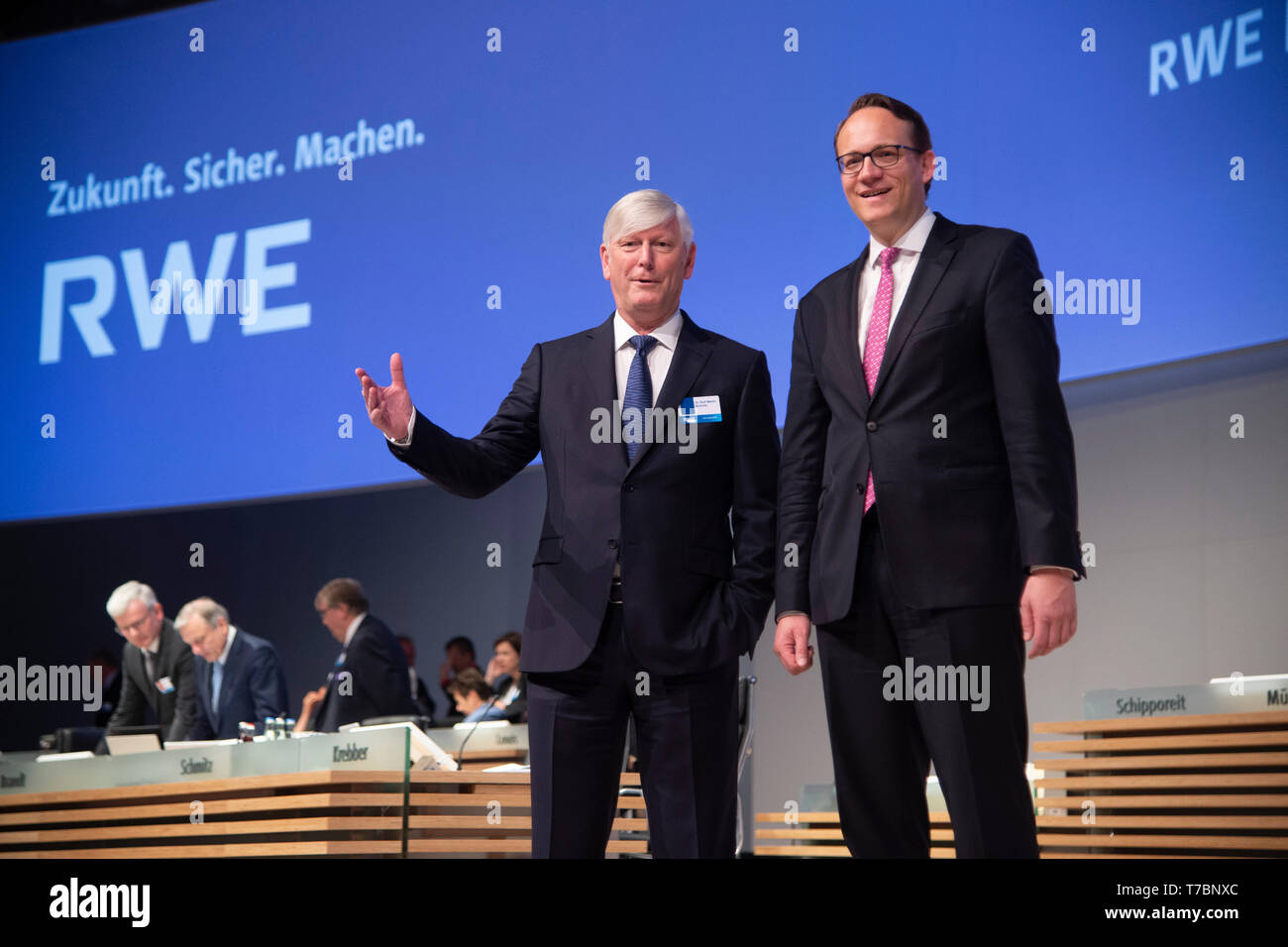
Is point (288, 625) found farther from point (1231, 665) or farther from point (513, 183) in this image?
point (1231, 665)

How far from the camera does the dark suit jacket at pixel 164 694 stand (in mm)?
6262

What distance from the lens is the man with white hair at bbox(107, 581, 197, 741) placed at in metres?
6.27

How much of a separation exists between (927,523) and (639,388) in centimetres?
63

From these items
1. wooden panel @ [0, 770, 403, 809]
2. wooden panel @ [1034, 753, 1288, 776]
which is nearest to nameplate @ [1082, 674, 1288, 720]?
wooden panel @ [1034, 753, 1288, 776]

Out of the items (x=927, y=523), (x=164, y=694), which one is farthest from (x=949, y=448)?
(x=164, y=694)

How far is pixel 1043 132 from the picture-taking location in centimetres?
529

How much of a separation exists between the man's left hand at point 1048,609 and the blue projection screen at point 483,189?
325 centimetres

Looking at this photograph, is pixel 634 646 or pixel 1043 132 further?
pixel 1043 132

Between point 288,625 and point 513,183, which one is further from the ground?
point 513,183

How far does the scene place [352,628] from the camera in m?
6.11

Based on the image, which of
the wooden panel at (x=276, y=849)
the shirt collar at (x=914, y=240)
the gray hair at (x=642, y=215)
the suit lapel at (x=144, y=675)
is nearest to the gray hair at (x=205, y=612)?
the suit lapel at (x=144, y=675)

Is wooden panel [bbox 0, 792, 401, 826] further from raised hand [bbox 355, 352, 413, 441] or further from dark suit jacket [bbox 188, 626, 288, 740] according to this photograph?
raised hand [bbox 355, 352, 413, 441]
